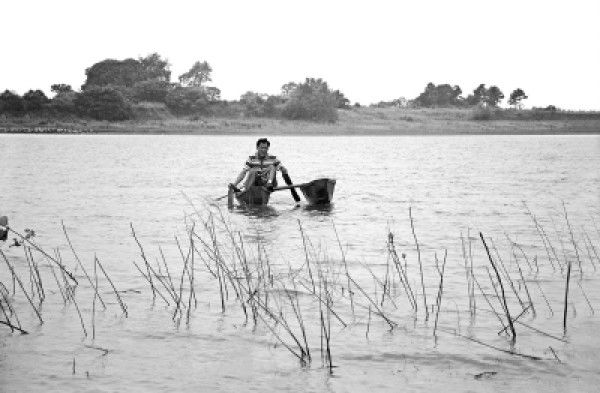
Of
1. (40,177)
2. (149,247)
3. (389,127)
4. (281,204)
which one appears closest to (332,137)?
(389,127)

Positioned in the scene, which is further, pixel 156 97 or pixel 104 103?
pixel 156 97

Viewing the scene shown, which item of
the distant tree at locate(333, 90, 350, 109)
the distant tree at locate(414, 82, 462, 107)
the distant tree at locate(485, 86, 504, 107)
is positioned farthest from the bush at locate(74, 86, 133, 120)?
the distant tree at locate(485, 86, 504, 107)

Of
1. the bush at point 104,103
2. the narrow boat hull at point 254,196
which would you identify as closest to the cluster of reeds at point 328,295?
the narrow boat hull at point 254,196

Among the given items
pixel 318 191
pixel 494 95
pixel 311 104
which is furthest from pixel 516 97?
pixel 318 191

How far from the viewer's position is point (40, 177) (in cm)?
3322

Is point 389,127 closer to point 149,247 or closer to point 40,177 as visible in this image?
point 40,177

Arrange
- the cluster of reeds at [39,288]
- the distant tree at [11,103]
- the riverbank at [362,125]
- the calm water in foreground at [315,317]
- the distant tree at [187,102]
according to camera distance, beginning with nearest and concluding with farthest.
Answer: the calm water in foreground at [315,317] → the cluster of reeds at [39,288] → the distant tree at [11,103] → the riverbank at [362,125] → the distant tree at [187,102]

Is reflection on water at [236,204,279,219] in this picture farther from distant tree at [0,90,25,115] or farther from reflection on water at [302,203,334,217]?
distant tree at [0,90,25,115]

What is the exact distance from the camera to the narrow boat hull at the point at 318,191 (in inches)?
843

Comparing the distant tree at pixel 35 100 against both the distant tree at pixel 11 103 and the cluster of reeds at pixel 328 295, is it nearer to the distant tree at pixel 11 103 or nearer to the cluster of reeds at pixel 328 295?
the distant tree at pixel 11 103

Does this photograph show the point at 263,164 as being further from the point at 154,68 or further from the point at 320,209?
the point at 154,68

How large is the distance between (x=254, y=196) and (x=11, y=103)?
302 feet

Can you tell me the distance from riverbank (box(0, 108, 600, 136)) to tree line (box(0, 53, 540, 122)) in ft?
4.84

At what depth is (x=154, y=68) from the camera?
127500 mm
